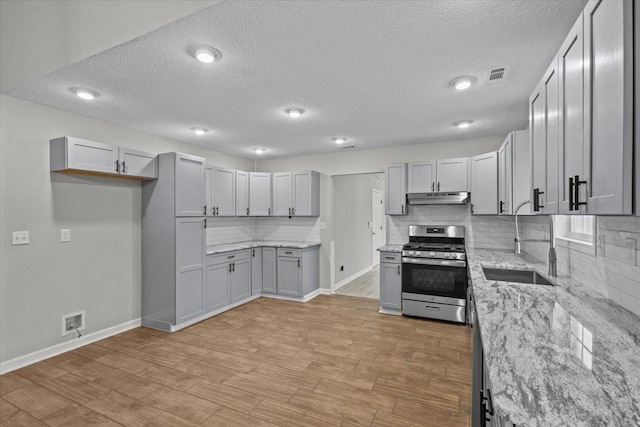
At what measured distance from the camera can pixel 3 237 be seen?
2.87 m

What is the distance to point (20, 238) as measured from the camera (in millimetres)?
2971

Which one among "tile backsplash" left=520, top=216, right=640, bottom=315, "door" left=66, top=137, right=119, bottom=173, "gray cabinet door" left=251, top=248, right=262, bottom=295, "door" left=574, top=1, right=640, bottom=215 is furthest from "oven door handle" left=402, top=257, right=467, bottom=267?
"door" left=66, top=137, right=119, bottom=173

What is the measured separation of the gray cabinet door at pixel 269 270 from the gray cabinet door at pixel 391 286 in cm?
190

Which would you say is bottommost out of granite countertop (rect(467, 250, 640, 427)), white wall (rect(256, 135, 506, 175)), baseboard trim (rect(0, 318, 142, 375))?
baseboard trim (rect(0, 318, 142, 375))

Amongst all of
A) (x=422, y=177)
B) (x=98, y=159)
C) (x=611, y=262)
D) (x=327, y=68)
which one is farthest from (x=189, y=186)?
(x=611, y=262)

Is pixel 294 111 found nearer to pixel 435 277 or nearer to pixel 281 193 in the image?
pixel 281 193

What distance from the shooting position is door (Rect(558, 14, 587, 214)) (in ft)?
3.92

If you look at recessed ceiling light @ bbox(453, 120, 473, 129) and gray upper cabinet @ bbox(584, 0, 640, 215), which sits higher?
recessed ceiling light @ bbox(453, 120, 473, 129)

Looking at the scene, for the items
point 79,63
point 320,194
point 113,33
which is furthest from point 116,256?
point 320,194

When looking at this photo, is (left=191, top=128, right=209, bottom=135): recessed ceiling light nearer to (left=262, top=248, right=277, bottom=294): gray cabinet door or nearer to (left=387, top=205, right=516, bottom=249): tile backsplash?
(left=262, top=248, right=277, bottom=294): gray cabinet door

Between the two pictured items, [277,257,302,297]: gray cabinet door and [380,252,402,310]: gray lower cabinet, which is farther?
[277,257,302,297]: gray cabinet door

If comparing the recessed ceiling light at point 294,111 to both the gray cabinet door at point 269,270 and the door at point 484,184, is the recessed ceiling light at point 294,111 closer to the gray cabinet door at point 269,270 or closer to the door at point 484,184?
the door at point 484,184

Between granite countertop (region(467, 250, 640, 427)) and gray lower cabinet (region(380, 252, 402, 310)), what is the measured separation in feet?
8.33

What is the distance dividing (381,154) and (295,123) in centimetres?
192
